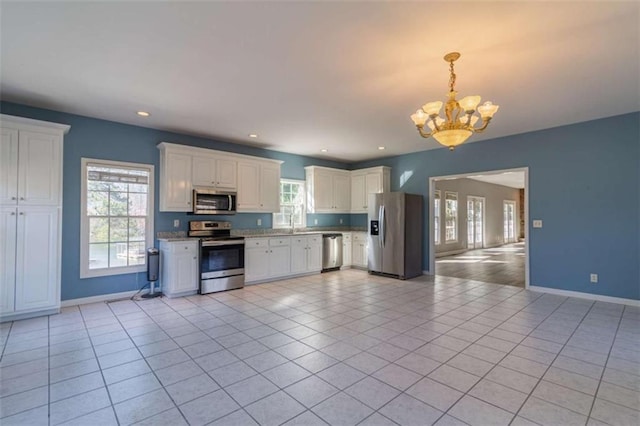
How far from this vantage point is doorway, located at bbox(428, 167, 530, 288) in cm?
636

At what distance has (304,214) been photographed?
7.12 meters

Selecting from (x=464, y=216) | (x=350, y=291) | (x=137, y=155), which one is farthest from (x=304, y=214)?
(x=464, y=216)

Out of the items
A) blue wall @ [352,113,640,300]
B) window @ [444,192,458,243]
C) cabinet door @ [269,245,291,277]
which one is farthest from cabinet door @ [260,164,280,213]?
window @ [444,192,458,243]

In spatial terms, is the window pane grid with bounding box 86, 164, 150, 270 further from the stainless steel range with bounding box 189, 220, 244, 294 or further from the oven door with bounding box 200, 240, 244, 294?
the oven door with bounding box 200, 240, 244, 294

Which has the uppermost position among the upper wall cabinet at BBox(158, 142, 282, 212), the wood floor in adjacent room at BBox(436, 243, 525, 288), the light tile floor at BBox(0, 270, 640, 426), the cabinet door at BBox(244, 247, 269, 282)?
the upper wall cabinet at BBox(158, 142, 282, 212)

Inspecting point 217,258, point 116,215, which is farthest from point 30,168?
point 217,258

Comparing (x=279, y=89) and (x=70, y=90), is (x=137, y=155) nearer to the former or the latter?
(x=70, y=90)

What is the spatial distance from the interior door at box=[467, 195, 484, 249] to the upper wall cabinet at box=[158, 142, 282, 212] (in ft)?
24.6

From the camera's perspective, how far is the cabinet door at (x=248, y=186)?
5742 millimetres

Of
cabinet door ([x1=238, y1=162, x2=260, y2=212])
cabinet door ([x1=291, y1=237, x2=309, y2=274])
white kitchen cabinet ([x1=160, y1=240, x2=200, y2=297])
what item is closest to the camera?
white kitchen cabinet ([x1=160, y1=240, x2=200, y2=297])

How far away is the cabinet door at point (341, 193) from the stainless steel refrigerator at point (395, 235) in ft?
3.65

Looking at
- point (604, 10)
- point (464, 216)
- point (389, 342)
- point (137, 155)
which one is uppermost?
point (604, 10)

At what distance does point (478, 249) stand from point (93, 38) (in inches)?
462

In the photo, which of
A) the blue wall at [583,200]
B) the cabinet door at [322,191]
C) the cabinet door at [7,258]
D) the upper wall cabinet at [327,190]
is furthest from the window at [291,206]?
the cabinet door at [7,258]
